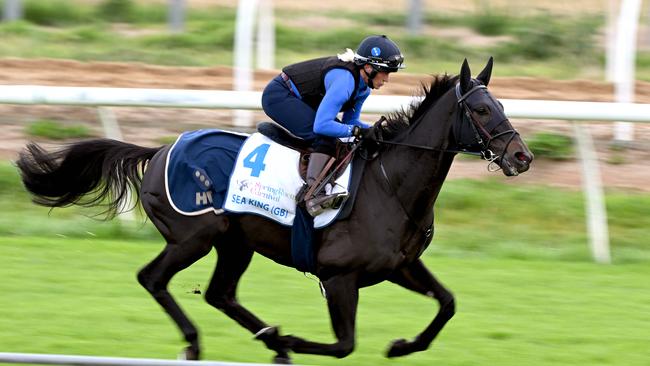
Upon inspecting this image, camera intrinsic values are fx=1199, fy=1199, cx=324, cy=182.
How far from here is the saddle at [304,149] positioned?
5836 mm

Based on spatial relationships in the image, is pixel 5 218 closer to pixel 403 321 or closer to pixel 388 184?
pixel 403 321

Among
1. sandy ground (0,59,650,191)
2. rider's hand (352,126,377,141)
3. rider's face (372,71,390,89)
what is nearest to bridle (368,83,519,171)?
rider's hand (352,126,377,141)

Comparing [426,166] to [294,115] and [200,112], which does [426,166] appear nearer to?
[294,115]

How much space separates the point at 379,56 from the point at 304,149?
2.00 feet

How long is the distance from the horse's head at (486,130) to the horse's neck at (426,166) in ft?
0.26

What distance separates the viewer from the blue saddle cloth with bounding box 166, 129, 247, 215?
19.6 feet

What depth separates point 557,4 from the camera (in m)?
19.0

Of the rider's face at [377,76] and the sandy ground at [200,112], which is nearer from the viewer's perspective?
the rider's face at [377,76]

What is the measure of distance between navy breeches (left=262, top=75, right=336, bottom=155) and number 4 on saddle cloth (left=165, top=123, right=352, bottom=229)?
65 millimetres

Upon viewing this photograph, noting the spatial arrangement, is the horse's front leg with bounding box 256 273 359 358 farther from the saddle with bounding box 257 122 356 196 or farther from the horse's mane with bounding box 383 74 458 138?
the horse's mane with bounding box 383 74 458 138

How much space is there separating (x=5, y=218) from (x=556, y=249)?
4232mm

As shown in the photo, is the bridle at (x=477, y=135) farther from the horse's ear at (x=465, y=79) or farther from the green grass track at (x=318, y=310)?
the green grass track at (x=318, y=310)

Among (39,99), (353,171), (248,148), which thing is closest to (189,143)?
(248,148)

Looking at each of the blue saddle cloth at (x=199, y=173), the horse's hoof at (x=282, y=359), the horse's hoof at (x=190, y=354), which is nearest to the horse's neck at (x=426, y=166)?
the blue saddle cloth at (x=199, y=173)
